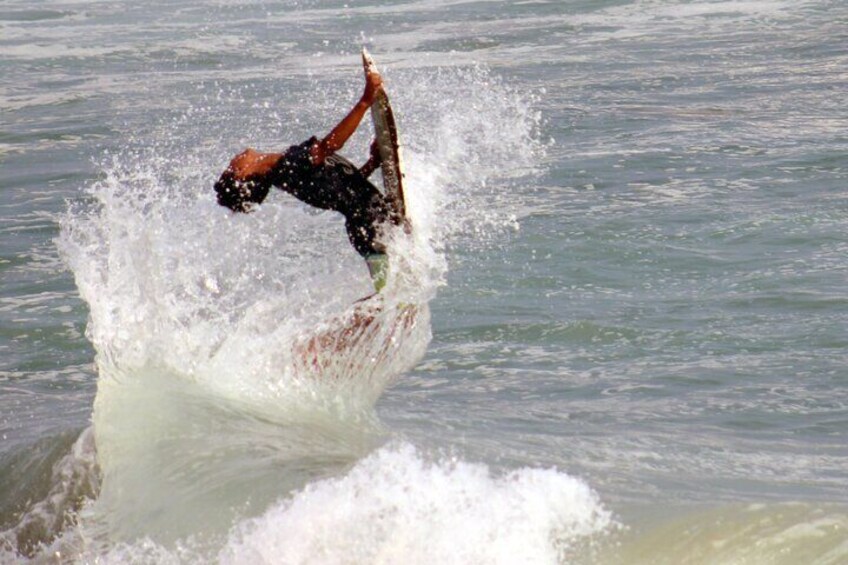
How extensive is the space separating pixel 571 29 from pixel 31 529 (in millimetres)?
17865

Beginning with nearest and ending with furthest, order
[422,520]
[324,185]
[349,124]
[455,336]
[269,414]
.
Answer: [422,520] → [349,124] → [324,185] → [269,414] → [455,336]

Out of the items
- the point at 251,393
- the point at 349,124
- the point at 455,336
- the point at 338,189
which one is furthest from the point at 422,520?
the point at 455,336

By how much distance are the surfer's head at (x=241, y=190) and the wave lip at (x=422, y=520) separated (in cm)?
178

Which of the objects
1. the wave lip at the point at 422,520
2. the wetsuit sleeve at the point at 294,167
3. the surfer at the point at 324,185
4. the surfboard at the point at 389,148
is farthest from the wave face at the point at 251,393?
the wetsuit sleeve at the point at 294,167

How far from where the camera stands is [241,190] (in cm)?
743

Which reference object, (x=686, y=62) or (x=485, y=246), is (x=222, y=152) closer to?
(x=485, y=246)

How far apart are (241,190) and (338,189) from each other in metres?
0.47

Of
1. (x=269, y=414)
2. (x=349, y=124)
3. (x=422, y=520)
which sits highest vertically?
(x=349, y=124)

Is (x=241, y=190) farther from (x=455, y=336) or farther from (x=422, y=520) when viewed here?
(x=455, y=336)

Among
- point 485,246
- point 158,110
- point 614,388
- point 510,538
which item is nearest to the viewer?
point 510,538

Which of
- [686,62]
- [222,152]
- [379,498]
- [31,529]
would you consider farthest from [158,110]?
[379,498]

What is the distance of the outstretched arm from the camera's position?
712 cm

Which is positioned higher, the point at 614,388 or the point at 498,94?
the point at 498,94

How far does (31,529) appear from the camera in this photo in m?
6.92
